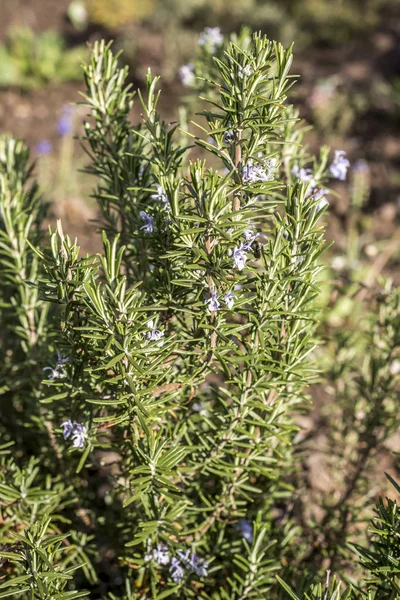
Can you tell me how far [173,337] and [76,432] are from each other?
0.27 metres

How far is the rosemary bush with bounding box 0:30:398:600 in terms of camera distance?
101 cm

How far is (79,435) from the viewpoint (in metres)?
1.17

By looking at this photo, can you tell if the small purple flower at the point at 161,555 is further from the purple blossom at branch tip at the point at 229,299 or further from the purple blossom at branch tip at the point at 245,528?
the purple blossom at branch tip at the point at 229,299

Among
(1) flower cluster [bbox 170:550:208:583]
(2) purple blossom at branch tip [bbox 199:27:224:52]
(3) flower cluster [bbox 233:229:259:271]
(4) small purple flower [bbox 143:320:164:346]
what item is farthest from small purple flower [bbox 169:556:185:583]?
(2) purple blossom at branch tip [bbox 199:27:224:52]

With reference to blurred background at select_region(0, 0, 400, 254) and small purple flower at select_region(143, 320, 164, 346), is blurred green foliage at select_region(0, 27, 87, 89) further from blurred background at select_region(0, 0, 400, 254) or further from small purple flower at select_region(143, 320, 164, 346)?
small purple flower at select_region(143, 320, 164, 346)

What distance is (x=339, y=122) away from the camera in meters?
5.43

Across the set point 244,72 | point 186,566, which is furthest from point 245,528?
point 244,72

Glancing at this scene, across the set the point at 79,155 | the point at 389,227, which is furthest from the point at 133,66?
the point at 389,227

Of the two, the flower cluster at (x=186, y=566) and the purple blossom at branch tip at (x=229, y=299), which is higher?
the purple blossom at branch tip at (x=229, y=299)

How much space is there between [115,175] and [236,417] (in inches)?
23.0

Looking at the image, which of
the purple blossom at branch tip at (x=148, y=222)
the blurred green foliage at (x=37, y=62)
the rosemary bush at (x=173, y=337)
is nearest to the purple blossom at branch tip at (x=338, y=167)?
the rosemary bush at (x=173, y=337)

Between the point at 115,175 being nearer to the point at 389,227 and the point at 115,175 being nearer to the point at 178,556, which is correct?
the point at 178,556

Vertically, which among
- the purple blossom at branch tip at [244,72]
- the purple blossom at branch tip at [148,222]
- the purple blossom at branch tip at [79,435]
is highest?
the purple blossom at branch tip at [244,72]

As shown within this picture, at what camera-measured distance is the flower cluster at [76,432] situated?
45.7 inches
